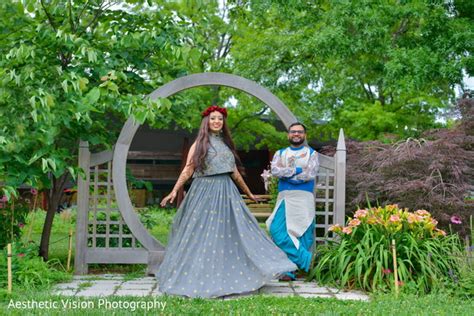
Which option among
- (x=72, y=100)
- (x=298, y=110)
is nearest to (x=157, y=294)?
(x=72, y=100)

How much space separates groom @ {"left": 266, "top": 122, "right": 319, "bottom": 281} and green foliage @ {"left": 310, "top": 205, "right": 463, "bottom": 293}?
278mm

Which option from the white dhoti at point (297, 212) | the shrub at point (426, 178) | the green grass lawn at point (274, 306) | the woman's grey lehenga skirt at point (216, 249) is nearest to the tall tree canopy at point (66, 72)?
the woman's grey lehenga skirt at point (216, 249)

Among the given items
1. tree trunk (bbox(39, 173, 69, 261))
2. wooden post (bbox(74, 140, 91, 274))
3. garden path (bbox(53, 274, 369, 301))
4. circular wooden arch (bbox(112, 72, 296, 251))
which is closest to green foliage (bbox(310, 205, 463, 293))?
garden path (bbox(53, 274, 369, 301))

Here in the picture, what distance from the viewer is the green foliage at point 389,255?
18.7ft

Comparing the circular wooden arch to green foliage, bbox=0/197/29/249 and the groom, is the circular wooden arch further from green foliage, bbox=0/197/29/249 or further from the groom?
green foliage, bbox=0/197/29/249

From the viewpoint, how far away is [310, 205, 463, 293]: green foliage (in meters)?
5.69

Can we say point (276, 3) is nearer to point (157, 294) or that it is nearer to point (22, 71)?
point (22, 71)

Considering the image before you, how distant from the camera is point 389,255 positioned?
5832 mm

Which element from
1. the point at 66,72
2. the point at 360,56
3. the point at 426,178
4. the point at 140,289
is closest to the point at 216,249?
the point at 140,289

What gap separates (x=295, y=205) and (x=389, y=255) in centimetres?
113

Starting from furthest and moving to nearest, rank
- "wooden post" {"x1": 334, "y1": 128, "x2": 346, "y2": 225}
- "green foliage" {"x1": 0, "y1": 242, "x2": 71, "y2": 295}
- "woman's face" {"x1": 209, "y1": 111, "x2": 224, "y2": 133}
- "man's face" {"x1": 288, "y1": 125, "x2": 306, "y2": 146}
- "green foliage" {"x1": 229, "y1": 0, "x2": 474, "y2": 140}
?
"green foliage" {"x1": 229, "y1": 0, "x2": 474, "y2": 140} < "wooden post" {"x1": 334, "y1": 128, "x2": 346, "y2": 225} < "man's face" {"x1": 288, "y1": 125, "x2": 306, "y2": 146} < "woman's face" {"x1": 209, "y1": 111, "x2": 224, "y2": 133} < "green foliage" {"x1": 0, "y1": 242, "x2": 71, "y2": 295}

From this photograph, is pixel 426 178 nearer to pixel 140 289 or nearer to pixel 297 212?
pixel 297 212

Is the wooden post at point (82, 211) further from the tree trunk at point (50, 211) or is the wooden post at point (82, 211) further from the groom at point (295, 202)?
the groom at point (295, 202)

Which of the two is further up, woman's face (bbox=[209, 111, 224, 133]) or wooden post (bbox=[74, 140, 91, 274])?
woman's face (bbox=[209, 111, 224, 133])
